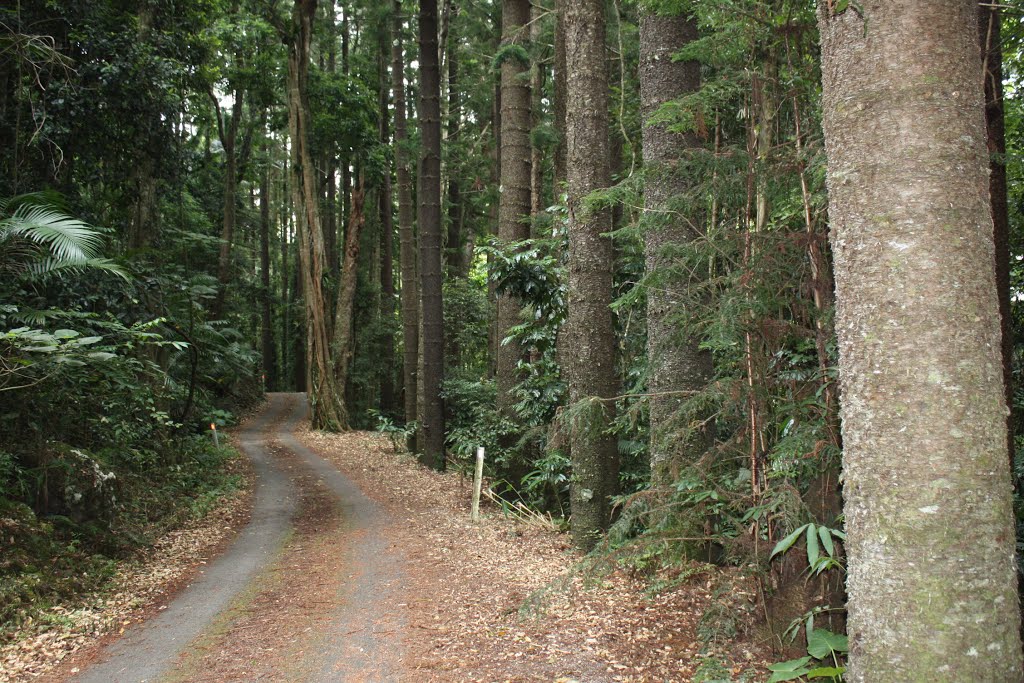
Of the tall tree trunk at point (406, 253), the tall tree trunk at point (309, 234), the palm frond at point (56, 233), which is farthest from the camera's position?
the tall tree trunk at point (309, 234)

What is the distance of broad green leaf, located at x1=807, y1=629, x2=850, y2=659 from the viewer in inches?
158

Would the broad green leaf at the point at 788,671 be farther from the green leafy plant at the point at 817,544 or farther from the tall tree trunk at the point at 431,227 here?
the tall tree trunk at the point at 431,227

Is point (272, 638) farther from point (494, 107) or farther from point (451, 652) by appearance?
point (494, 107)

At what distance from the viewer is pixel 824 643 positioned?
4.07 meters

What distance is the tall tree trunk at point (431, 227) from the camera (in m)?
14.4

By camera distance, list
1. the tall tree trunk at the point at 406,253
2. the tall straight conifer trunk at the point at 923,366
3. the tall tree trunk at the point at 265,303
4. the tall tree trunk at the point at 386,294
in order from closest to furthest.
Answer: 1. the tall straight conifer trunk at the point at 923,366
2. the tall tree trunk at the point at 406,253
3. the tall tree trunk at the point at 386,294
4. the tall tree trunk at the point at 265,303

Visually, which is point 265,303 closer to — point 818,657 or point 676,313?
point 676,313

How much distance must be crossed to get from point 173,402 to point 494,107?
13.9 meters

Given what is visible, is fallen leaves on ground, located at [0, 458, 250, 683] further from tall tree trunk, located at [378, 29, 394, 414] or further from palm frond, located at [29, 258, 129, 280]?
tall tree trunk, located at [378, 29, 394, 414]

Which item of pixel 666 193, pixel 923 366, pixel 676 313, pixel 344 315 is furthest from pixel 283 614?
pixel 344 315

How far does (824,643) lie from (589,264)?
461 centimetres

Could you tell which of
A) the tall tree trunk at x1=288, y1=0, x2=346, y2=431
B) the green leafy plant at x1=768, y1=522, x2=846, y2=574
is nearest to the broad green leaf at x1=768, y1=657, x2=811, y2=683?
the green leafy plant at x1=768, y1=522, x2=846, y2=574

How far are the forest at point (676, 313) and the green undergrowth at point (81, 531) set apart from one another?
1.4 inches

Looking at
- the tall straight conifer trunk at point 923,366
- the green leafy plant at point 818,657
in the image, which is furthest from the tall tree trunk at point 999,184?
the tall straight conifer trunk at point 923,366
